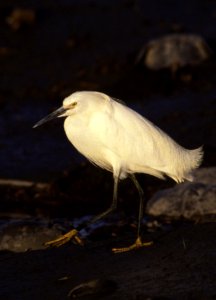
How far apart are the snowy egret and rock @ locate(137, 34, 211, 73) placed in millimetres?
7502

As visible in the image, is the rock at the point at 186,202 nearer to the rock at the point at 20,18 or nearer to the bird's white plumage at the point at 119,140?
the bird's white plumage at the point at 119,140

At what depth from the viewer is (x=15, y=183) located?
11469 mm

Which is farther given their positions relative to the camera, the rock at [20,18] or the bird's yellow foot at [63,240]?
the rock at [20,18]

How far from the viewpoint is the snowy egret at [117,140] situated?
26.0 feet

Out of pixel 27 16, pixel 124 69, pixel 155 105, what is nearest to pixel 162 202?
pixel 155 105

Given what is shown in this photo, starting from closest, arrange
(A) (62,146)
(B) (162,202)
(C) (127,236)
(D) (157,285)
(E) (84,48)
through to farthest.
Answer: (D) (157,285)
(C) (127,236)
(B) (162,202)
(A) (62,146)
(E) (84,48)

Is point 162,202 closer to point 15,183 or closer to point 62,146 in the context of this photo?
point 15,183

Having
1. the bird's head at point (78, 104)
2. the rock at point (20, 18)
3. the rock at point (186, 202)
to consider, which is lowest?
the rock at point (186, 202)

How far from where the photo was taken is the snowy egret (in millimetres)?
7934

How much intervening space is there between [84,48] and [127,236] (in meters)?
9.29

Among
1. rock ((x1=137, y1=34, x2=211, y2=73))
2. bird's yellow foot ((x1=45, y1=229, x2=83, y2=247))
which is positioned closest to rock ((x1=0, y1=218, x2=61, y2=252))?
bird's yellow foot ((x1=45, y1=229, x2=83, y2=247))

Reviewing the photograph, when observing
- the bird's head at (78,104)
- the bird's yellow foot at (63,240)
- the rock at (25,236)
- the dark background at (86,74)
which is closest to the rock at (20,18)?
the dark background at (86,74)

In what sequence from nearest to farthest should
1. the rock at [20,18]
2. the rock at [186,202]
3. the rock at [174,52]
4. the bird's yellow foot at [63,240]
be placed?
1. the bird's yellow foot at [63,240]
2. the rock at [186,202]
3. the rock at [174,52]
4. the rock at [20,18]

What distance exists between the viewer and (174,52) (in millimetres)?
15992
